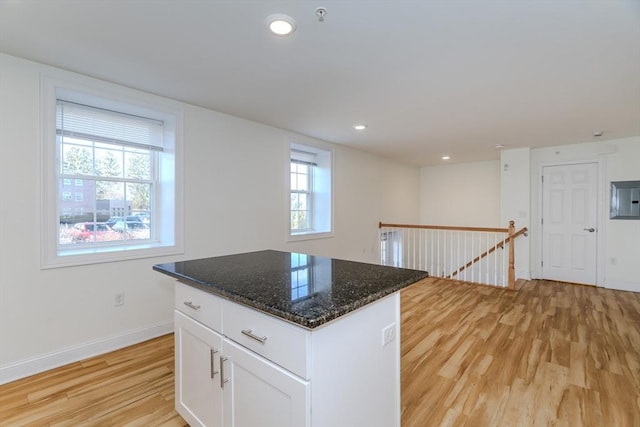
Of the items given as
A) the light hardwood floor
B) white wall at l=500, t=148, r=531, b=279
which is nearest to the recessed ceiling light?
the light hardwood floor

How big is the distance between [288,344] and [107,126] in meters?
2.75

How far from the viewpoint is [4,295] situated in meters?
2.18

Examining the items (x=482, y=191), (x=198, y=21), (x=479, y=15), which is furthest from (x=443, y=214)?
(x=198, y=21)

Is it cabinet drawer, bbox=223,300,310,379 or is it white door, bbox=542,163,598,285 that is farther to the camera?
white door, bbox=542,163,598,285

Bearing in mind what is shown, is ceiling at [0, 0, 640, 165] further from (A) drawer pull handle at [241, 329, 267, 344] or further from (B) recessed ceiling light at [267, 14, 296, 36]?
(A) drawer pull handle at [241, 329, 267, 344]

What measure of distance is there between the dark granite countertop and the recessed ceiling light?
1424mm


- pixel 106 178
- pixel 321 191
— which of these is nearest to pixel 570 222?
pixel 321 191

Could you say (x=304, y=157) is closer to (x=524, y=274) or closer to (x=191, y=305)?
(x=191, y=305)

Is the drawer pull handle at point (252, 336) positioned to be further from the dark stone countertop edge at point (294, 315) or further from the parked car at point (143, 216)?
the parked car at point (143, 216)

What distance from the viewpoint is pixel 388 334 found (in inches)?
58.4

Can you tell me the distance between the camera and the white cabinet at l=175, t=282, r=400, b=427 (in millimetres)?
1108

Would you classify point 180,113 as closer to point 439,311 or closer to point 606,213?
point 439,311

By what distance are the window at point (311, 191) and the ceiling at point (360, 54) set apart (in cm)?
128

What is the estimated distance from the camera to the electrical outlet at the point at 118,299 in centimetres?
271
